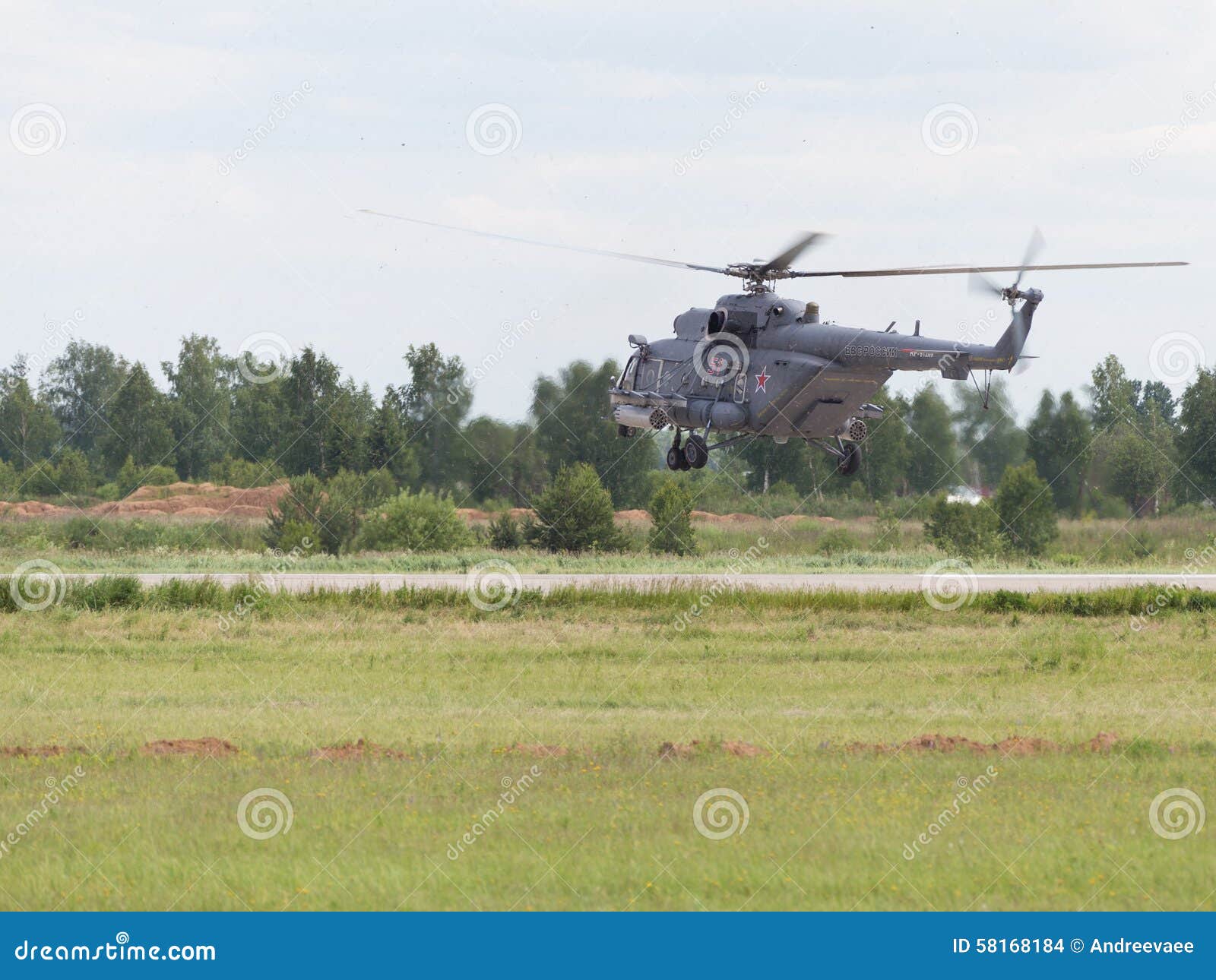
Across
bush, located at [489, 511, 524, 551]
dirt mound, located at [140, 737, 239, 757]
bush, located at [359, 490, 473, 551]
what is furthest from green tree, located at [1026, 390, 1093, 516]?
dirt mound, located at [140, 737, 239, 757]

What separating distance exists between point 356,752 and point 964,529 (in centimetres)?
4639

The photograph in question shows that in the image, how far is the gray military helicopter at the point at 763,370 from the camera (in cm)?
3159

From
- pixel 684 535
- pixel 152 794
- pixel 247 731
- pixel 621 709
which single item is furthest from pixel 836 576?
pixel 152 794

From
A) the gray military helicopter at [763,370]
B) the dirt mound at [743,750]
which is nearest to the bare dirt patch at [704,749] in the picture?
the dirt mound at [743,750]

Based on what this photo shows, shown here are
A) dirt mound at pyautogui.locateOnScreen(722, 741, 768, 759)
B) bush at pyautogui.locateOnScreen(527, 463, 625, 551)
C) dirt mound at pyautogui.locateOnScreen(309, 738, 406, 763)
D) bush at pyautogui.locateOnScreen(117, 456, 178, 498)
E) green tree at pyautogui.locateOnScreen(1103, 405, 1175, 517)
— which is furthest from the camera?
bush at pyautogui.locateOnScreen(117, 456, 178, 498)

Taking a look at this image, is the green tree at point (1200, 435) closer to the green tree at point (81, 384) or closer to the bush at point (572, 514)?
the bush at point (572, 514)

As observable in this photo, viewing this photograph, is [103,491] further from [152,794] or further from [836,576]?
[152,794]

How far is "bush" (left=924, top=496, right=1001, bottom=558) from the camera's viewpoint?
58469 mm

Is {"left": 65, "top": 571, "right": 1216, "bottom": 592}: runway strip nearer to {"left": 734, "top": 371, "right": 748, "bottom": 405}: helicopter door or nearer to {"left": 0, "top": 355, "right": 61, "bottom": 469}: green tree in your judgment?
{"left": 734, "top": 371, "right": 748, "bottom": 405}: helicopter door

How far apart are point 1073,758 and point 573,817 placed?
227 inches

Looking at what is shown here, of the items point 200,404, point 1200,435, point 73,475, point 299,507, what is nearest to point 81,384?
point 200,404

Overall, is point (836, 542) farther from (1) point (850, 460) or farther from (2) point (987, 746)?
(2) point (987, 746)

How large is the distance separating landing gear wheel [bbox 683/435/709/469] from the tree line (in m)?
18.8

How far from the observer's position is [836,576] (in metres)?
44.7
